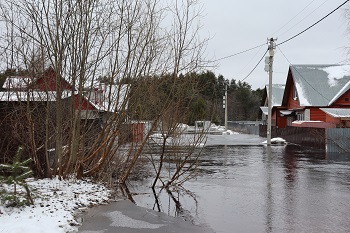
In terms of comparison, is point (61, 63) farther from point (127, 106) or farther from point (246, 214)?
point (246, 214)

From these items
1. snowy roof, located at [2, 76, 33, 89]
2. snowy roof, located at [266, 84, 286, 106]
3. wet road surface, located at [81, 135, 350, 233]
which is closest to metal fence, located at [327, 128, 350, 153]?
wet road surface, located at [81, 135, 350, 233]

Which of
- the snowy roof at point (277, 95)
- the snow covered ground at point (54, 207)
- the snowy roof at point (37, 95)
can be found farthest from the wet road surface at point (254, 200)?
the snowy roof at point (277, 95)

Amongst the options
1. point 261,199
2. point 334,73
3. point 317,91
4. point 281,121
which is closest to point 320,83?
point 317,91

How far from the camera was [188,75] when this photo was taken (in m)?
10.6

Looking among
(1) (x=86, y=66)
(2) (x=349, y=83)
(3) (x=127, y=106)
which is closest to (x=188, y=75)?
(3) (x=127, y=106)

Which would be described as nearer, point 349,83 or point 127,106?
point 127,106

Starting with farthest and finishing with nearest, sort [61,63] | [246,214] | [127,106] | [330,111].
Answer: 1. [330,111]
2. [127,106]
3. [61,63]
4. [246,214]

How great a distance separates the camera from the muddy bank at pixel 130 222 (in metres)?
6.47

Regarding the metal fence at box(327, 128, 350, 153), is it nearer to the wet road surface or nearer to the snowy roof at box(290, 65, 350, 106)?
the wet road surface

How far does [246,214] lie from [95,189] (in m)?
3.40

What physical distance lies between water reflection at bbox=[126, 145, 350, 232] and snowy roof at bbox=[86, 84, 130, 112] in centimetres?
227

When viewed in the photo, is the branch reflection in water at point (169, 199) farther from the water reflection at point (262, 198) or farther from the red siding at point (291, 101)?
the red siding at point (291, 101)

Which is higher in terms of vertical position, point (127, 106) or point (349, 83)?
point (349, 83)

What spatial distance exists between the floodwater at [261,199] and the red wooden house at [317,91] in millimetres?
17439
